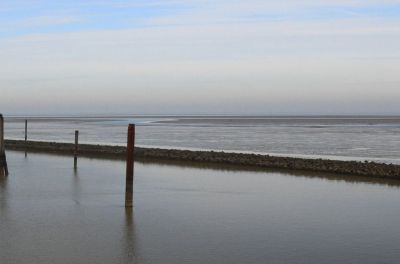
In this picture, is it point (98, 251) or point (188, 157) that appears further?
point (188, 157)

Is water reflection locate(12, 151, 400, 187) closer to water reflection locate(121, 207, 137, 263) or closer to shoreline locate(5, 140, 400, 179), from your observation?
shoreline locate(5, 140, 400, 179)

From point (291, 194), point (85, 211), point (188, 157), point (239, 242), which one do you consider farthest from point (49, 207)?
point (188, 157)

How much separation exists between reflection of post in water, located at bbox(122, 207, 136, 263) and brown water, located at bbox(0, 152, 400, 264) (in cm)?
1

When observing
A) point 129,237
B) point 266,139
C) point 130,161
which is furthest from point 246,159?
point 266,139

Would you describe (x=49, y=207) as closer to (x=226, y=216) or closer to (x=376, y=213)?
(x=226, y=216)

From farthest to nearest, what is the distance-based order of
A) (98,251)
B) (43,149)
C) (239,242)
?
(43,149)
(239,242)
(98,251)

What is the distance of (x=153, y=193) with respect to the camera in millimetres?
13633

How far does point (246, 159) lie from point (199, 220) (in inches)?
482

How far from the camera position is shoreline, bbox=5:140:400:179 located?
61.1 feet

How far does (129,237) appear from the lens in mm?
8773

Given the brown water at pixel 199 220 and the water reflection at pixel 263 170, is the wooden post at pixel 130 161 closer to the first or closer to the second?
the brown water at pixel 199 220

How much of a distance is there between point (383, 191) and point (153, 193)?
566 cm

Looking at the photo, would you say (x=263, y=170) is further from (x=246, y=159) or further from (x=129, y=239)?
(x=129, y=239)

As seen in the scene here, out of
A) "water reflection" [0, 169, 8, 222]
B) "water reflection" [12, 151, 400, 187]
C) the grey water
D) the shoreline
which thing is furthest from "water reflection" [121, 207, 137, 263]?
the grey water
